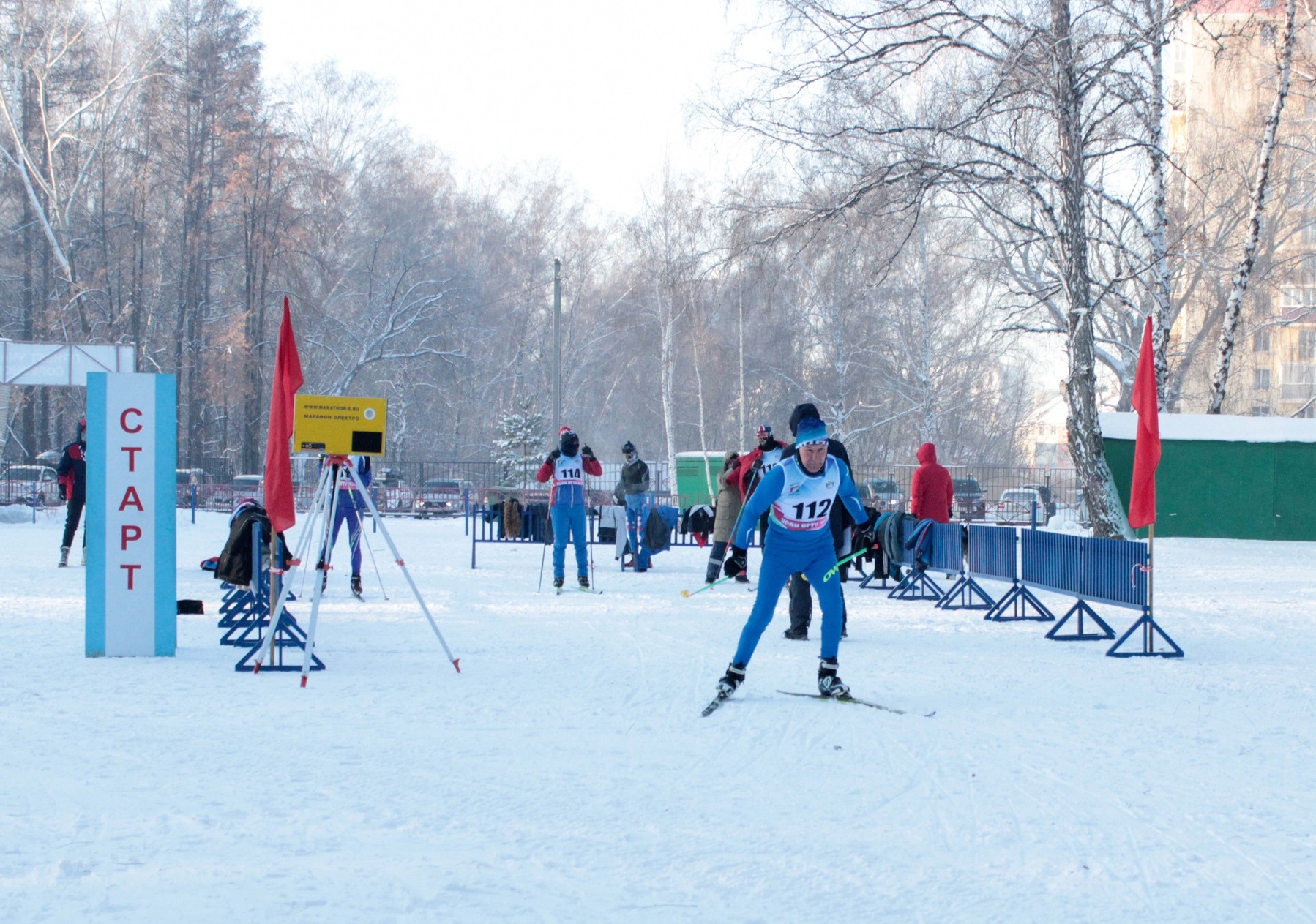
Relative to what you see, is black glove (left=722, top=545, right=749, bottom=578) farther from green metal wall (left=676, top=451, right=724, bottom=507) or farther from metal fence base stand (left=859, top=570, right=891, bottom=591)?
green metal wall (left=676, top=451, right=724, bottom=507)

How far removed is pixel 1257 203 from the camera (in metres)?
21.4

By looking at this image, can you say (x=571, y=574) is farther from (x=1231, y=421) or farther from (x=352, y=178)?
(x=352, y=178)

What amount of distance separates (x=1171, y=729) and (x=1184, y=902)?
2.81m

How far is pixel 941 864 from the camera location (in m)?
4.07

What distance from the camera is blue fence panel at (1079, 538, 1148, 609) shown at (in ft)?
29.8

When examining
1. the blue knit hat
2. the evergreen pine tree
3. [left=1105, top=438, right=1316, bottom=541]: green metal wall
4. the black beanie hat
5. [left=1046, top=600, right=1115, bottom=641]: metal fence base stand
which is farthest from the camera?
the evergreen pine tree

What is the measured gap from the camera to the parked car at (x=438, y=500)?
3262 centimetres

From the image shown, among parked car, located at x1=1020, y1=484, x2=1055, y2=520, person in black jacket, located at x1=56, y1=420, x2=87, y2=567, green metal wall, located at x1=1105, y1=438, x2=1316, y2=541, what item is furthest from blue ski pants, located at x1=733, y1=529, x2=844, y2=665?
parked car, located at x1=1020, y1=484, x2=1055, y2=520

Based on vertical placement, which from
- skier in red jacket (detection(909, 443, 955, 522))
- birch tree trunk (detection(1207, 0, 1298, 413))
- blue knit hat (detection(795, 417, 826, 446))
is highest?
birch tree trunk (detection(1207, 0, 1298, 413))

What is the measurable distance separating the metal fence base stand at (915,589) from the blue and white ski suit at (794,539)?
6.13 m

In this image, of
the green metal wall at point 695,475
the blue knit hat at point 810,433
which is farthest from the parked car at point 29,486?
the blue knit hat at point 810,433

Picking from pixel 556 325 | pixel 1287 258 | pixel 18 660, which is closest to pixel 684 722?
pixel 18 660

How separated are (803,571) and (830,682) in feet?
2.33

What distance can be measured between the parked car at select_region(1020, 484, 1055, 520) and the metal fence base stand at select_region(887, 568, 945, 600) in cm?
1750
